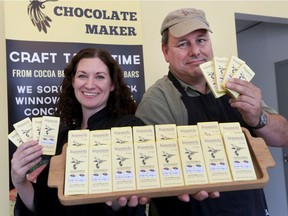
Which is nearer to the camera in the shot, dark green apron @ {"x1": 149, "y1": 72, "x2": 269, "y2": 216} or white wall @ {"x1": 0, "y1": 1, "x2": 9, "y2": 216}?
dark green apron @ {"x1": 149, "y1": 72, "x2": 269, "y2": 216}

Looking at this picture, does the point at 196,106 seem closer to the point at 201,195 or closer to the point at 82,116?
the point at 201,195

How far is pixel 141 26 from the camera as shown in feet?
6.81

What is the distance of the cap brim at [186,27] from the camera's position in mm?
1106

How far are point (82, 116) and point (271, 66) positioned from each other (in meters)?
2.82

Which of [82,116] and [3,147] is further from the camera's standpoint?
[3,147]

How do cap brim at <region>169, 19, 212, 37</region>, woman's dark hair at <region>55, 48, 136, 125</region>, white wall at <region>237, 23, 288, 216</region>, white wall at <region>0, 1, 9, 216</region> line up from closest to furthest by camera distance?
cap brim at <region>169, 19, 212, 37</region>, woman's dark hair at <region>55, 48, 136, 125</region>, white wall at <region>0, 1, 9, 216</region>, white wall at <region>237, 23, 288, 216</region>

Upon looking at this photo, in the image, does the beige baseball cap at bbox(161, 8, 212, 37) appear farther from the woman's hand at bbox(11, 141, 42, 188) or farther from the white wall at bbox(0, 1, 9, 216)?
the white wall at bbox(0, 1, 9, 216)

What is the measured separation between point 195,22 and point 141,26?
3.26 ft

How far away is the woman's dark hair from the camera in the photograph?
4.25 feet

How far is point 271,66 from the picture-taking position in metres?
3.64

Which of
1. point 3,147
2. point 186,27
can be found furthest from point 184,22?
point 3,147

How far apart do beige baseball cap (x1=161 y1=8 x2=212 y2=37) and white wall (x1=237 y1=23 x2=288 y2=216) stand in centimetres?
265

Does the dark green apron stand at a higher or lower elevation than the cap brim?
lower

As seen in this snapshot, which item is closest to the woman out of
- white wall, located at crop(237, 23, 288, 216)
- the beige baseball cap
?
the beige baseball cap
